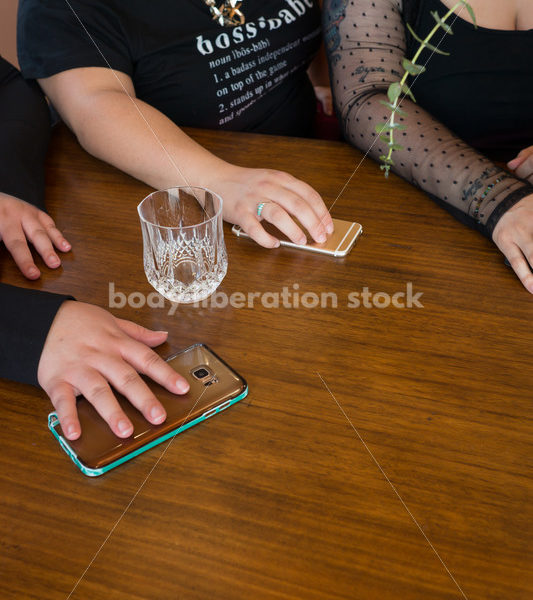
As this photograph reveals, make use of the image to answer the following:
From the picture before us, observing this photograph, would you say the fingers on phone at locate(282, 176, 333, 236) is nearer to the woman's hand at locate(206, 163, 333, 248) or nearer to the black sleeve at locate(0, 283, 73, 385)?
the woman's hand at locate(206, 163, 333, 248)

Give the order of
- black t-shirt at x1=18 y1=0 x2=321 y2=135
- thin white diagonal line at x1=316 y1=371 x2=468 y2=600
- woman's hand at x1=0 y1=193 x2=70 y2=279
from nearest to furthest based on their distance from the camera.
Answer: thin white diagonal line at x1=316 y1=371 x2=468 y2=600, woman's hand at x1=0 y1=193 x2=70 y2=279, black t-shirt at x1=18 y1=0 x2=321 y2=135

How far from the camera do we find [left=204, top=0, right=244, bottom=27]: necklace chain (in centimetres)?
115

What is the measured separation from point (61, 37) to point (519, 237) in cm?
80

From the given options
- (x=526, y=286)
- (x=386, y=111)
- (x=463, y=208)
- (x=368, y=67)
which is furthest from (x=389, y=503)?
(x=368, y=67)

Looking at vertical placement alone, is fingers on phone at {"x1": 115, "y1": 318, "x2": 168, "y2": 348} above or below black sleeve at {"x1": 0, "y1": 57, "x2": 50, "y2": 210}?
below

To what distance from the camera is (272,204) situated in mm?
827

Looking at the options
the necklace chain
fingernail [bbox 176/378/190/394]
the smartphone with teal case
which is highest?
the necklace chain

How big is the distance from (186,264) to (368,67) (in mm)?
577

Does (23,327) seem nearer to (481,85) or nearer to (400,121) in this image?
(400,121)

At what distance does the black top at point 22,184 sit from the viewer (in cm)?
62

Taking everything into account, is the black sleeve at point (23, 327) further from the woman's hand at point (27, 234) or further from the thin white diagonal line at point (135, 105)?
the thin white diagonal line at point (135, 105)

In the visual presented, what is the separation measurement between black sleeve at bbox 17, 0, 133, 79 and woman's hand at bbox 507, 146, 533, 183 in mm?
693

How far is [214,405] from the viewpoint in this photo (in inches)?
23.0

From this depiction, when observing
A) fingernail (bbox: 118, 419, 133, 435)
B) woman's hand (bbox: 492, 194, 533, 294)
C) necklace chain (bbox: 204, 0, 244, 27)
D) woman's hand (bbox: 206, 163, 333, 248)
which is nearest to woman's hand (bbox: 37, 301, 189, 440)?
fingernail (bbox: 118, 419, 133, 435)
